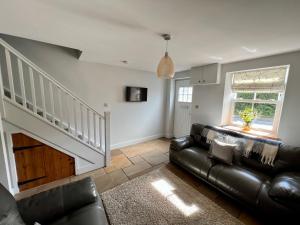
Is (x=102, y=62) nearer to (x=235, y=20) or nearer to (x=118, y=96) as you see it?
(x=118, y=96)

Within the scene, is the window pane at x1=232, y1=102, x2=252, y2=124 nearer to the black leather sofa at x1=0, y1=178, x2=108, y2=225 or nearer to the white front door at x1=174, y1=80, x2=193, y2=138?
the white front door at x1=174, y1=80, x2=193, y2=138

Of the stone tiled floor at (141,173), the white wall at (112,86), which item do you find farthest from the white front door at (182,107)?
the stone tiled floor at (141,173)

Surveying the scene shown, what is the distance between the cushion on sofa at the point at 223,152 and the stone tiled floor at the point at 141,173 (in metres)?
0.50

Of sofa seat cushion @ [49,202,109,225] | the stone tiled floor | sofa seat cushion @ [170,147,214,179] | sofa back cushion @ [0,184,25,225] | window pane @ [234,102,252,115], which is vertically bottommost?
the stone tiled floor

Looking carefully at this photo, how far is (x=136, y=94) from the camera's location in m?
3.73

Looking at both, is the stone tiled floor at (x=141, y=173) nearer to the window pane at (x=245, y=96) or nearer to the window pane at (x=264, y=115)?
the window pane at (x=264, y=115)

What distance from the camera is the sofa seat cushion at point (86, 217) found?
1036 millimetres

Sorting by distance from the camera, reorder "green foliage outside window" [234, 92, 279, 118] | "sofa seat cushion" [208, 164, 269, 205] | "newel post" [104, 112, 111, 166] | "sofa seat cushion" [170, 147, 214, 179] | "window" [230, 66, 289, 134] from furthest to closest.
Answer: "newel post" [104, 112, 111, 166] < "green foliage outside window" [234, 92, 279, 118] < "window" [230, 66, 289, 134] < "sofa seat cushion" [170, 147, 214, 179] < "sofa seat cushion" [208, 164, 269, 205]

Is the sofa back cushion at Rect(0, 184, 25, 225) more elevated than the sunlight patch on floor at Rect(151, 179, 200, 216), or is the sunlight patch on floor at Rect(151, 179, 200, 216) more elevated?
the sofa back cushion at Rect(0, 184, 25, 225)

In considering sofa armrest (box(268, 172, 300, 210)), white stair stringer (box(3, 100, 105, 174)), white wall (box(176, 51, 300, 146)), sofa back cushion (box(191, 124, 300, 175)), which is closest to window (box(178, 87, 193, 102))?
white wall (box(176, 51, 300, 146))

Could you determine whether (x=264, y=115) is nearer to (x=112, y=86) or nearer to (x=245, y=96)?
(x=245, y=96)

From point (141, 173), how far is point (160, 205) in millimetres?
806

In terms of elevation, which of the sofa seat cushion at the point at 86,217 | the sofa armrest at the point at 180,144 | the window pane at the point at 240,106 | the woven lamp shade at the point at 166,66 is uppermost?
the woven lamp shade at the point at 166,66

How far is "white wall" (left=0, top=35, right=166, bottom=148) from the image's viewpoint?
253cm
